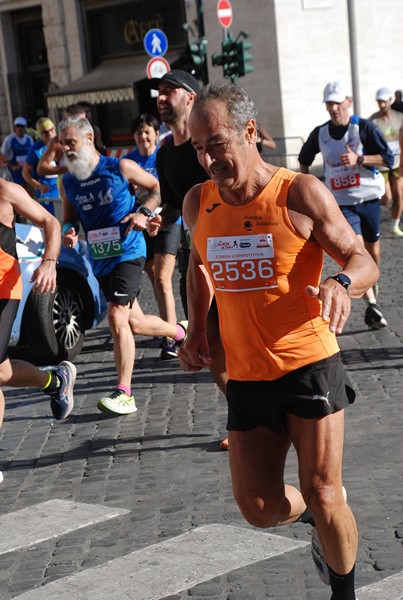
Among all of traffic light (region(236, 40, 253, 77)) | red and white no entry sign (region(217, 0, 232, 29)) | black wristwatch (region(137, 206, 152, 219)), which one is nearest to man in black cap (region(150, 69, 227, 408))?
black wristwatch (region(137, 206, 152, 219))

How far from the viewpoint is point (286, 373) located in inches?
173

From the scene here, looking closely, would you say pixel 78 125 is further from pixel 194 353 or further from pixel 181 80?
pixel 194 353

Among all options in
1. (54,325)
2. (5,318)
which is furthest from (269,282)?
(54,325)

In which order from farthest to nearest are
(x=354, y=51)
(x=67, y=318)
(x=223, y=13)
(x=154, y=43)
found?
(x=354, y=51)
(x=223, y=13)
(x=154, y=43)
(x=67, y=318)

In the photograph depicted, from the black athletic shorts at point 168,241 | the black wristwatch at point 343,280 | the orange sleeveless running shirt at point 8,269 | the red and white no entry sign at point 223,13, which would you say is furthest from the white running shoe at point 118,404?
the red and white no entry sign at point 223,13

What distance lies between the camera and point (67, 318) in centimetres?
1031

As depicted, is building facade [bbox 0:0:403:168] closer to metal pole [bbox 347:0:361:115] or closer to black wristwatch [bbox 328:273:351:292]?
metal pole [bbox 347:0:361:115]

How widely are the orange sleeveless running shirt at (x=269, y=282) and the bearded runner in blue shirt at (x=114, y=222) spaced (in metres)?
3.84

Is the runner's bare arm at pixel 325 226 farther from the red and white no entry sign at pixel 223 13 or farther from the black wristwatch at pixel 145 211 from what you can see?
the red and white no entry sign at pixel 223 13

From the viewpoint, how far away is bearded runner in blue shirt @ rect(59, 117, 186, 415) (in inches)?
327

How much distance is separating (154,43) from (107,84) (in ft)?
32.4

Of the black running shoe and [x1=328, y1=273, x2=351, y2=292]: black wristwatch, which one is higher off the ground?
[x1=328, y1=273, x2=351, y2=292]: black wristwatch

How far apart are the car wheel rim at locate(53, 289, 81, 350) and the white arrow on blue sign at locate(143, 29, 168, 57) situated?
39.8 feet

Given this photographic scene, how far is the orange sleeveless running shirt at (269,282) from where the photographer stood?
434 centimetres
